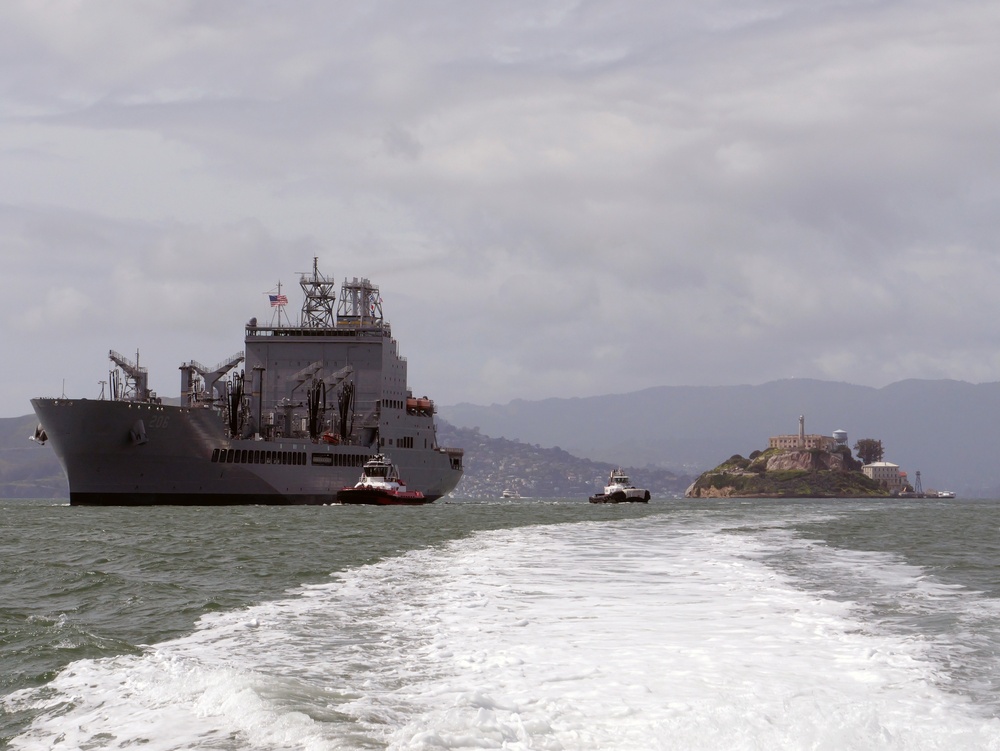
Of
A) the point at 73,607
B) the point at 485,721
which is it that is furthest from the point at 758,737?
the point at 73,607

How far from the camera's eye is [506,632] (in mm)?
16703

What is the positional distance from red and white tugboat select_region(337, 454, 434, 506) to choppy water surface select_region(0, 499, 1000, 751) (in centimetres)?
6491

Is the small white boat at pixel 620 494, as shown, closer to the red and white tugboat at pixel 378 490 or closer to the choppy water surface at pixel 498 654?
the red and white tugboat at pixel 378 490

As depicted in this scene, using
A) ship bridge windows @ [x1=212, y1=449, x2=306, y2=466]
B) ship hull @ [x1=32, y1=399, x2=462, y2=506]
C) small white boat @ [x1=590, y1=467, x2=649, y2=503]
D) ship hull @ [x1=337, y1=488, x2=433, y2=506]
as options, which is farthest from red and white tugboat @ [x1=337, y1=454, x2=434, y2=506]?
small white boat @ [x1=590, y1=467, x2=649, y2=503]

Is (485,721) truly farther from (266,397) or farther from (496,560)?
(266,397)

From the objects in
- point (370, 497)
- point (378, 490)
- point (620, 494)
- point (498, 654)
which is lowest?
point (620, 494)

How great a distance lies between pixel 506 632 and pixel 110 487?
76.7 metres

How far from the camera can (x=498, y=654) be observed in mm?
14695

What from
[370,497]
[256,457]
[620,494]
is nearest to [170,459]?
[256,457]

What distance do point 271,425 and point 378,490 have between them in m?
20.6

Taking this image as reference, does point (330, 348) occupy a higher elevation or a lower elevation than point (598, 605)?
higher

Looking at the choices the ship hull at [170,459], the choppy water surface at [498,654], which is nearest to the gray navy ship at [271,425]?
the ship hull at [170,459]

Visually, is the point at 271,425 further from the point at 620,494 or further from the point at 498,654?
the point at 498,654

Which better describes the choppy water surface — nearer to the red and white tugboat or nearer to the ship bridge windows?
the ship bridge windows
